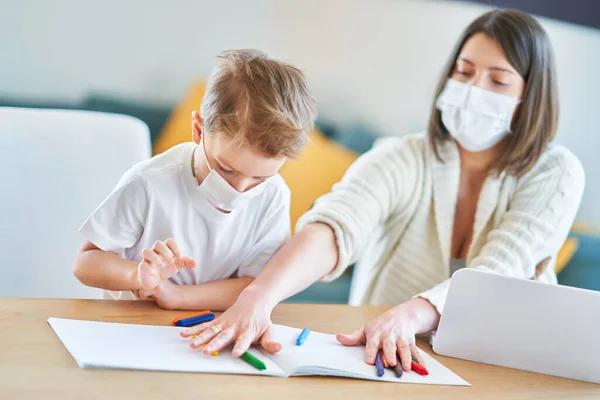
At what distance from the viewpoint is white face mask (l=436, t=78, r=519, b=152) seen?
1422 mm

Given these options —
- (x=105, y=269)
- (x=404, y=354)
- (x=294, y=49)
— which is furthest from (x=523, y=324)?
(x=294, y=49)

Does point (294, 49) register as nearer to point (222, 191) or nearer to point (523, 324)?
point (222, 191)

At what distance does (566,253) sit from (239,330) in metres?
1.88

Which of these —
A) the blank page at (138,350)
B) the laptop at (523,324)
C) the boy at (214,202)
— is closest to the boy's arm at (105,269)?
the boy at (214,202)

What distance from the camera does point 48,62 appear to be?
2.01 metres

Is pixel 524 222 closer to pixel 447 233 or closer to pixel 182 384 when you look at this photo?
pixel 447 233

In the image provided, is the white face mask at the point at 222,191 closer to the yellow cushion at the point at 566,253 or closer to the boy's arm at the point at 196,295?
the boy's arm at the point at 196,295

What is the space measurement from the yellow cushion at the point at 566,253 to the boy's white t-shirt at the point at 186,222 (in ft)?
5.15

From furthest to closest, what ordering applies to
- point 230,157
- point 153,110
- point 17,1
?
point 153,110
point 17,1
point 230,157

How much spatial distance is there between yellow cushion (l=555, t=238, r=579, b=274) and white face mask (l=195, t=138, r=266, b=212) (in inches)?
68.3

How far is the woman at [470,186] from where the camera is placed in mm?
1300

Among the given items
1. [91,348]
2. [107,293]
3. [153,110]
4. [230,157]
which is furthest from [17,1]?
[91,348]

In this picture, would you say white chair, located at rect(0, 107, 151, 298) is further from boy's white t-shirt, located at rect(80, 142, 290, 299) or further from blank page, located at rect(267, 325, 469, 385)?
blank page, located at rect(267, 325, 469, 385)

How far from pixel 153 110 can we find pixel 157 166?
105 cm
